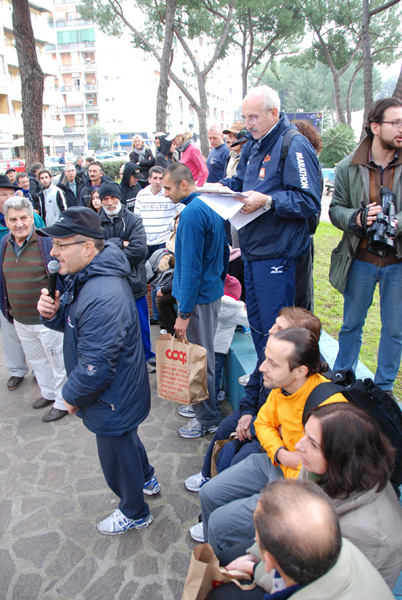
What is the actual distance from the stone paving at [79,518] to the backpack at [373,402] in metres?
1.36

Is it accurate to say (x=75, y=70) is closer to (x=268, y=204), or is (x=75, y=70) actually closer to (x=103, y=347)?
(x=268, y=204)

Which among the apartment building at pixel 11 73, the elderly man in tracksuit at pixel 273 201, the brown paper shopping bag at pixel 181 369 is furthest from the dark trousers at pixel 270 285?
the apartment building at pixel 11 73

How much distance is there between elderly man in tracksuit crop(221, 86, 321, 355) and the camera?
2775 mm

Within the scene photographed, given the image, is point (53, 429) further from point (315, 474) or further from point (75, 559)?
point (315, 474)

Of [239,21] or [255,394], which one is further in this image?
[239,21]

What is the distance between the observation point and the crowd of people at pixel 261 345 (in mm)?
1451

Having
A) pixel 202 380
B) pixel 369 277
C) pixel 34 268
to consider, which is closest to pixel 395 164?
pixel 369 277

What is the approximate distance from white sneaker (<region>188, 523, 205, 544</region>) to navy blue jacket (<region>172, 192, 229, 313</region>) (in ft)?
4.76

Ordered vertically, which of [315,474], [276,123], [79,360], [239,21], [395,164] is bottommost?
[315,474]

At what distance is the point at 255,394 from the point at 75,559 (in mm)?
1474

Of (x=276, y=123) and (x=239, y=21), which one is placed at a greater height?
(x=239, y=21)

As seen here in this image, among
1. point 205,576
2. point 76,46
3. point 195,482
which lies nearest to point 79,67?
point 76,46

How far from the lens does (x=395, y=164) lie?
2.85 metres

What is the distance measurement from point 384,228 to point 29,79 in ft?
29.4
